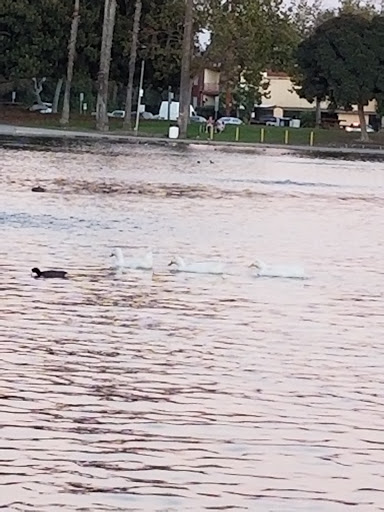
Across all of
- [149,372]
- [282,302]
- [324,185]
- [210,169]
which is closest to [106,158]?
[210,169]

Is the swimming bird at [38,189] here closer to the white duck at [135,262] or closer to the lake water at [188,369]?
the lake water at [188,369]

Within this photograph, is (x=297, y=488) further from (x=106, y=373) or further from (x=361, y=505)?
(x=106, y=373)

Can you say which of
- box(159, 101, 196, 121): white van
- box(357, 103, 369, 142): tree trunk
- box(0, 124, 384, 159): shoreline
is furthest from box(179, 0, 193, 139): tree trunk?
box(159, 101, 196, 121): white van

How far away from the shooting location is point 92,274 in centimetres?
1648

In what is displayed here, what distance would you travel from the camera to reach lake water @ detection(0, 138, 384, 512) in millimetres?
7699

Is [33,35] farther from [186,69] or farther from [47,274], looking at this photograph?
[47,274]

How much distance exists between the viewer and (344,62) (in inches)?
3435

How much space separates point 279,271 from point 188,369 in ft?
21.4

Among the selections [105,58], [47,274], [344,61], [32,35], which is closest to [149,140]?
[105,58]

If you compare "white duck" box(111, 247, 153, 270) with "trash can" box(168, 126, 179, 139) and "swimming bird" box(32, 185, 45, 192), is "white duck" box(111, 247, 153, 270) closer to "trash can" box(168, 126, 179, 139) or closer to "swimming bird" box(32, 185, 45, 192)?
"swimming bird" box(32, 185, 45, 192)

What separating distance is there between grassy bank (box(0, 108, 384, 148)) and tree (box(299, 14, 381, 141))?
2353 millimetres

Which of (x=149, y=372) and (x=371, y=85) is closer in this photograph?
(x=149, y=372)

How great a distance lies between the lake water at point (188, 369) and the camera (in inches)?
303

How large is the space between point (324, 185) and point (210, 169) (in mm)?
5701
